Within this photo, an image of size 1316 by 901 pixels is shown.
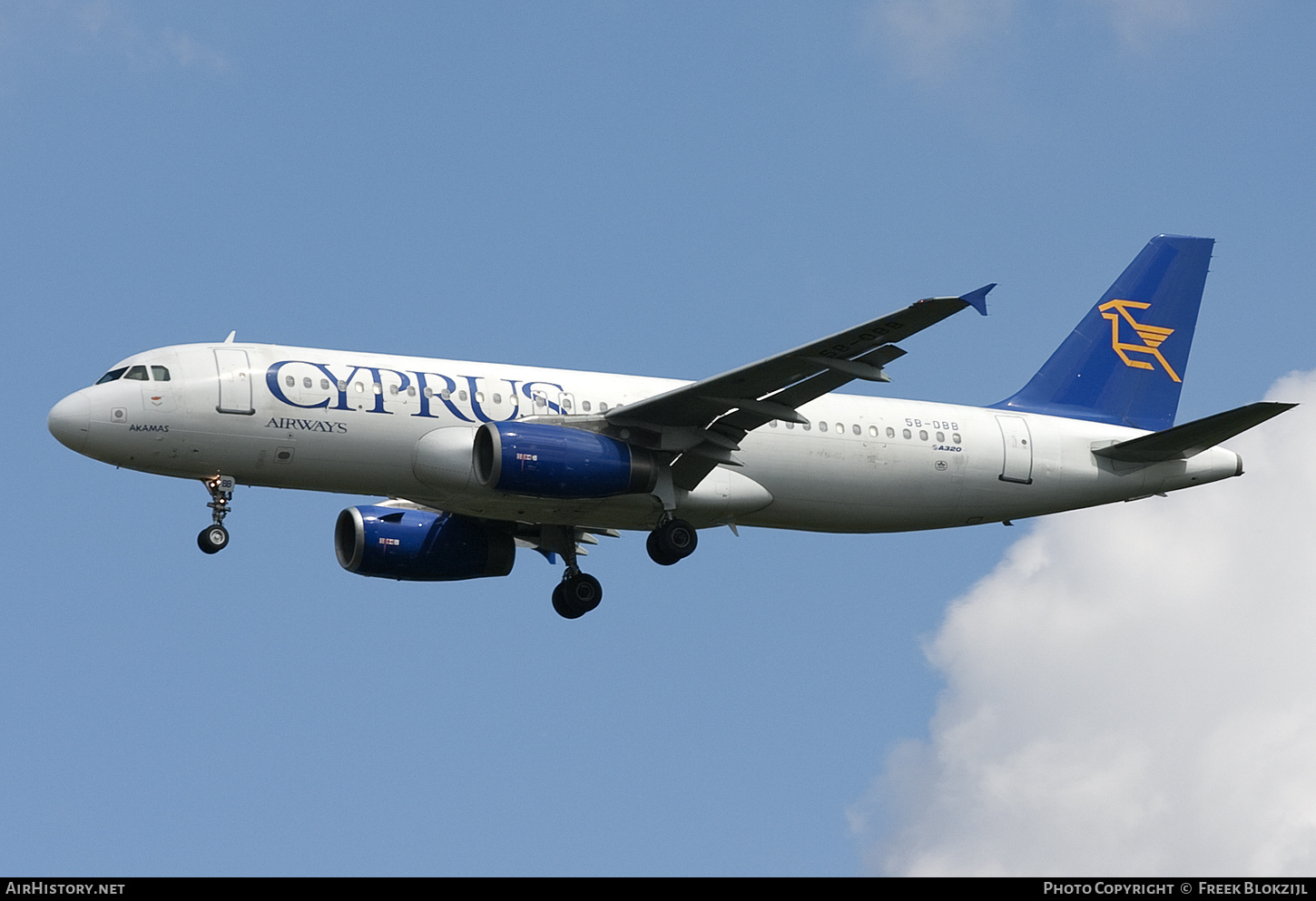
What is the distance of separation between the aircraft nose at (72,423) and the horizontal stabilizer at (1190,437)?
2028 cm

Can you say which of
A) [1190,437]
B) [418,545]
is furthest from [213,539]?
[1190,437]

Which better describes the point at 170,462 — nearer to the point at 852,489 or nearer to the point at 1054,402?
the point at 852,489

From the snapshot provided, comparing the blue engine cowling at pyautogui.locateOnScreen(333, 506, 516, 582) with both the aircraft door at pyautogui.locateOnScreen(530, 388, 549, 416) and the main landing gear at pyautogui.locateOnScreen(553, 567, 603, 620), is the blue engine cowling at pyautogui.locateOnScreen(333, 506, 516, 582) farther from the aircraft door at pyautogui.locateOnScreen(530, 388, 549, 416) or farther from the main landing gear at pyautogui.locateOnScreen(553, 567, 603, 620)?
the aircraft door at pyautogui.locateOnScreen(530, 388, 549, 416)

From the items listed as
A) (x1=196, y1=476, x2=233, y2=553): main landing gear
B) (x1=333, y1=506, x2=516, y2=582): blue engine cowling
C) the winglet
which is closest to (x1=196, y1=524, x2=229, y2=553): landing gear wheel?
(x1=196, y1=476, x2=233, y2=553): main landing gear

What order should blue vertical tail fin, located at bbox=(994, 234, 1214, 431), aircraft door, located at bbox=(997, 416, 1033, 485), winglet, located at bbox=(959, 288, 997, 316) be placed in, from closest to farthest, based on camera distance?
winglet, located at bbox=(959, 288, 997, 316)
aircraft door, located at bbox=(997, 416, 1033, 485)
blue vertical tail fin, located at bbox=(994, 234, 1214, 431)

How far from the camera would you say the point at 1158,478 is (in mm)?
36812

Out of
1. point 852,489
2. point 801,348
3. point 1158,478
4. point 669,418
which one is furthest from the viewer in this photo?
point 1158,478

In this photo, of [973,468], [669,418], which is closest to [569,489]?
[669,418]

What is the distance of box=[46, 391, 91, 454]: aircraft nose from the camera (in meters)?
30.8

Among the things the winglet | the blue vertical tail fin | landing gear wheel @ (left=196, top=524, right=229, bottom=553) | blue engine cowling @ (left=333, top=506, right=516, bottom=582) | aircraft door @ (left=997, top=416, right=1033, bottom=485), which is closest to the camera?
the winglet

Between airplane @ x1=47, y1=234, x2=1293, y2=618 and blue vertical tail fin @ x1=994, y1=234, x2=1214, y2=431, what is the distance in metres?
0.10
